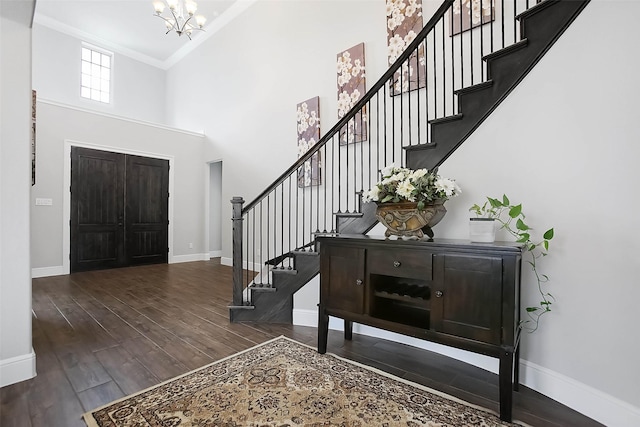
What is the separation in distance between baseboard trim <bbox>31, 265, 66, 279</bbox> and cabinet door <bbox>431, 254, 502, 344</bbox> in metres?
6.49

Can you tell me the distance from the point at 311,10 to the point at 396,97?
2.38 meters

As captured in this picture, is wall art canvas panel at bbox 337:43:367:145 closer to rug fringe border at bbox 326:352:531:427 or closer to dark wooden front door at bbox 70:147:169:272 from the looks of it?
rug fringe border at bbox 326:352:531:427

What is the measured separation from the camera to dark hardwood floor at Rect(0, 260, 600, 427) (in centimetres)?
172

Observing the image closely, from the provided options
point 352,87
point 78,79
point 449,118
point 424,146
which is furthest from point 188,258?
point 449,118

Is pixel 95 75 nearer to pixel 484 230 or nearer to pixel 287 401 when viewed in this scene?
pixel 287 401

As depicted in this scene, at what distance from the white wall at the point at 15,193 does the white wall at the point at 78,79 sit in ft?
15.9

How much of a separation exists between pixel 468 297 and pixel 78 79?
9256 mm

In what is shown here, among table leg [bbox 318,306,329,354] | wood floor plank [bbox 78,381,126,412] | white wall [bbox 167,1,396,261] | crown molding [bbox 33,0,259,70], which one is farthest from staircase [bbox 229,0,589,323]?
crown molding [bbox 33,0,259,70]

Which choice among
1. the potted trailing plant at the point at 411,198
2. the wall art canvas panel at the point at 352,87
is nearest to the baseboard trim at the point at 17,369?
the potted trailing plant at the point at 411,198

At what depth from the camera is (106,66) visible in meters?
7.66

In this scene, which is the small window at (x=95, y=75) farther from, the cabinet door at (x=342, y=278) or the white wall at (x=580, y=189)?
the white wall at (x=580, y=189)

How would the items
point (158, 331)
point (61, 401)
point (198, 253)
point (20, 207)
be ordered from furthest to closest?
point (198, 253), point (158, 331), point (20, 207), point (61, 401)

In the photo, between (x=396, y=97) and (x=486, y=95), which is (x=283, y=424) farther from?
(x=396, y=97)

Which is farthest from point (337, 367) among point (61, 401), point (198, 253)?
point (198, 253)
